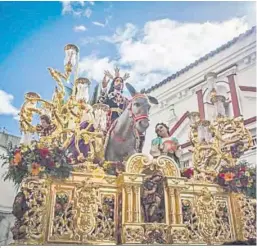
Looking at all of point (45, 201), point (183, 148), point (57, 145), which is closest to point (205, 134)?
point (183, 148)

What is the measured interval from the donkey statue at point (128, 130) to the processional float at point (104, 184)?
12mm

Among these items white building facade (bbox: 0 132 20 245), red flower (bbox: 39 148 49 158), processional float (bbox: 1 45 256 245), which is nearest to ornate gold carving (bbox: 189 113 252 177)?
processional float (bbox: 1 45 256 245)

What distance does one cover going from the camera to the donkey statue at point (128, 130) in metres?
2.37

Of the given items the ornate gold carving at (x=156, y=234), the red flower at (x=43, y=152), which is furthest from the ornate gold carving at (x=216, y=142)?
the red flower at (x=43, y=152)

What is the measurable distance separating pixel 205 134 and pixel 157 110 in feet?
2.48

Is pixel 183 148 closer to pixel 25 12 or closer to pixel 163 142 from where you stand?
pixel 163 142

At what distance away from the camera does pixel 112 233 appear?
197cm

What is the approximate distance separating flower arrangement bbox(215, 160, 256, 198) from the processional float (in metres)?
0.03

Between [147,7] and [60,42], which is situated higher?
[147,7]

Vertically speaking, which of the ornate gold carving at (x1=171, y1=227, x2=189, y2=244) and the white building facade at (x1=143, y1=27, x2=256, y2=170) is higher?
the white building facade at (x1=143, y1=27, x2=256, y2=170)

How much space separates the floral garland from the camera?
7.60 feet

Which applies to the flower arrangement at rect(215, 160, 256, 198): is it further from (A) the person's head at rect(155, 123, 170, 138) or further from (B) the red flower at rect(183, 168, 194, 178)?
(A) the person's head at rect(155, 123, 170, 138)

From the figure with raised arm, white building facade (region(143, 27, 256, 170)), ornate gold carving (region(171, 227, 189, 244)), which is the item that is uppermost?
white building facade (region(143, 27, 256, 170))

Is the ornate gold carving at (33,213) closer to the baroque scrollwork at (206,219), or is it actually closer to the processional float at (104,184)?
the processional float at (104,184)
